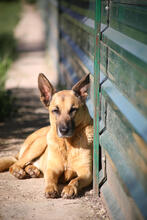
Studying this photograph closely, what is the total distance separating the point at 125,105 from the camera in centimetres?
299

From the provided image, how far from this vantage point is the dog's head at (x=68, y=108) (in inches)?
160

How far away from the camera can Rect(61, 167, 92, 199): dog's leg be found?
12.8ft

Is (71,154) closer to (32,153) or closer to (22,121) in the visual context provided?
(32,153)

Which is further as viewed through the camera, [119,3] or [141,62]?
[119,3]

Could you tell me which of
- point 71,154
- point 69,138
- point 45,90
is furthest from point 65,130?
point 45,90

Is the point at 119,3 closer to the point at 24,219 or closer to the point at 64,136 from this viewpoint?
the point at 64,136

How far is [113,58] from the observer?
3.45 m

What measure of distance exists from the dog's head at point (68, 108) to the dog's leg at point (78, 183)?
42 centimetres

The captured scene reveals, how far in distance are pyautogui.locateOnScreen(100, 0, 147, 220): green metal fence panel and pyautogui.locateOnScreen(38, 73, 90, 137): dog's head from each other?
1.09ft

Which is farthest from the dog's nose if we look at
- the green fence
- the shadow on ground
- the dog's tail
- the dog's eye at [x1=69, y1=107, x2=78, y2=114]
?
the shadow on ground

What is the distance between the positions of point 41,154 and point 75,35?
276cm

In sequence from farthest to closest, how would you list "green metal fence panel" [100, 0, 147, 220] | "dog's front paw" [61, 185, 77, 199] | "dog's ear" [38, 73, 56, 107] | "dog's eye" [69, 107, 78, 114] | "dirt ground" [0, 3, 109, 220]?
1. "dog's ear" [38, 73, 56, 107]
2. "dog's eye" [69, 107, 78, 114]
3. "dog's front paw" [61, 185, 77, 199]
4. "dirt ground" [0, 3, 109, 220]
5. "green metal fence panel" [100, 0, 147, 220]

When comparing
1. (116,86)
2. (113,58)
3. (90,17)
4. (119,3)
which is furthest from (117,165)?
(90,17)

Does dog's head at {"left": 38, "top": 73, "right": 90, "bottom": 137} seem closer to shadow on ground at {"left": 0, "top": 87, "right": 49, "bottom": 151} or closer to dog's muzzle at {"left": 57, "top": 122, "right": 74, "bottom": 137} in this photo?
dog's muzzle at {"left": 57, "top": 122, "right": 74, "bottom": 137}
